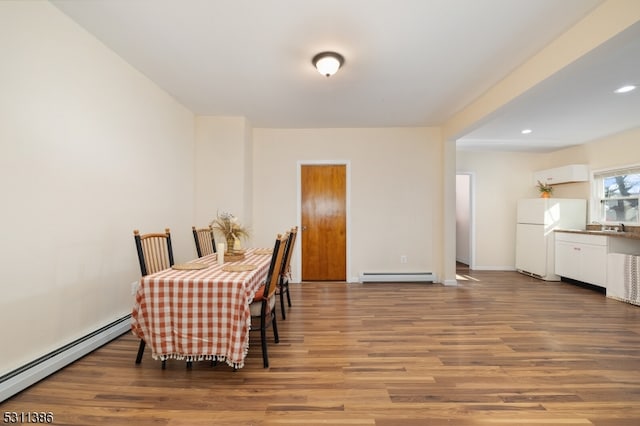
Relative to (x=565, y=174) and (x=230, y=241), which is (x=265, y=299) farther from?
(x=565, y=174)

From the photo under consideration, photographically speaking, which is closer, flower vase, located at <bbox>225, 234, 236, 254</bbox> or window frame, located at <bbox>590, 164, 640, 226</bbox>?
flower vase, located at <bbox>225, 234, 236, 254</bbox>

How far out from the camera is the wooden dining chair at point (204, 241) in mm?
3027

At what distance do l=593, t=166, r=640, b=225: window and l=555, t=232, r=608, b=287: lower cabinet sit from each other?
742mm

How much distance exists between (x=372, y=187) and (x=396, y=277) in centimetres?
157

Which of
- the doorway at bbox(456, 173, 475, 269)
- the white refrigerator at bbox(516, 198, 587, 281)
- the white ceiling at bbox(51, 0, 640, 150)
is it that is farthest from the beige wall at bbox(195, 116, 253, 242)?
the white refrigerator at bbox(516, 198, 587, 281)

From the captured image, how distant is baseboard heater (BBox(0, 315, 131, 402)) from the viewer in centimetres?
163

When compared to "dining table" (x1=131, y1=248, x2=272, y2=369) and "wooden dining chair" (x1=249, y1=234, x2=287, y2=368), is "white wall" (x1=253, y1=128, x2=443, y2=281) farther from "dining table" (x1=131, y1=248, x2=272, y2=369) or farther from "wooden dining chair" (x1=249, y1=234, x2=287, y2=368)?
"dining table" (x1=131, y1=248, x2=272, y2=369)

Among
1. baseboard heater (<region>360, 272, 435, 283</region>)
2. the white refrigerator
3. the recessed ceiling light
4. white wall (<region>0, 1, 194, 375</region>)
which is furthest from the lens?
the white refrigerator

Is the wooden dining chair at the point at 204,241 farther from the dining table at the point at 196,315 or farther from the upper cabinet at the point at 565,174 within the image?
the upper cabinet at the point at 565,174

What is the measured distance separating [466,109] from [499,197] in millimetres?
2800

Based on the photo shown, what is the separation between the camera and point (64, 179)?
1995 millimetres

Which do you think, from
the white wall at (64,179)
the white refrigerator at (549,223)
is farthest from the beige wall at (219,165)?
the white refrigerator at (549,223)

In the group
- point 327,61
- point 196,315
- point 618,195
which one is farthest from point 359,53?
point 618,195

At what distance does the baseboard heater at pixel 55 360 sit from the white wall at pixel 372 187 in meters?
2.46
